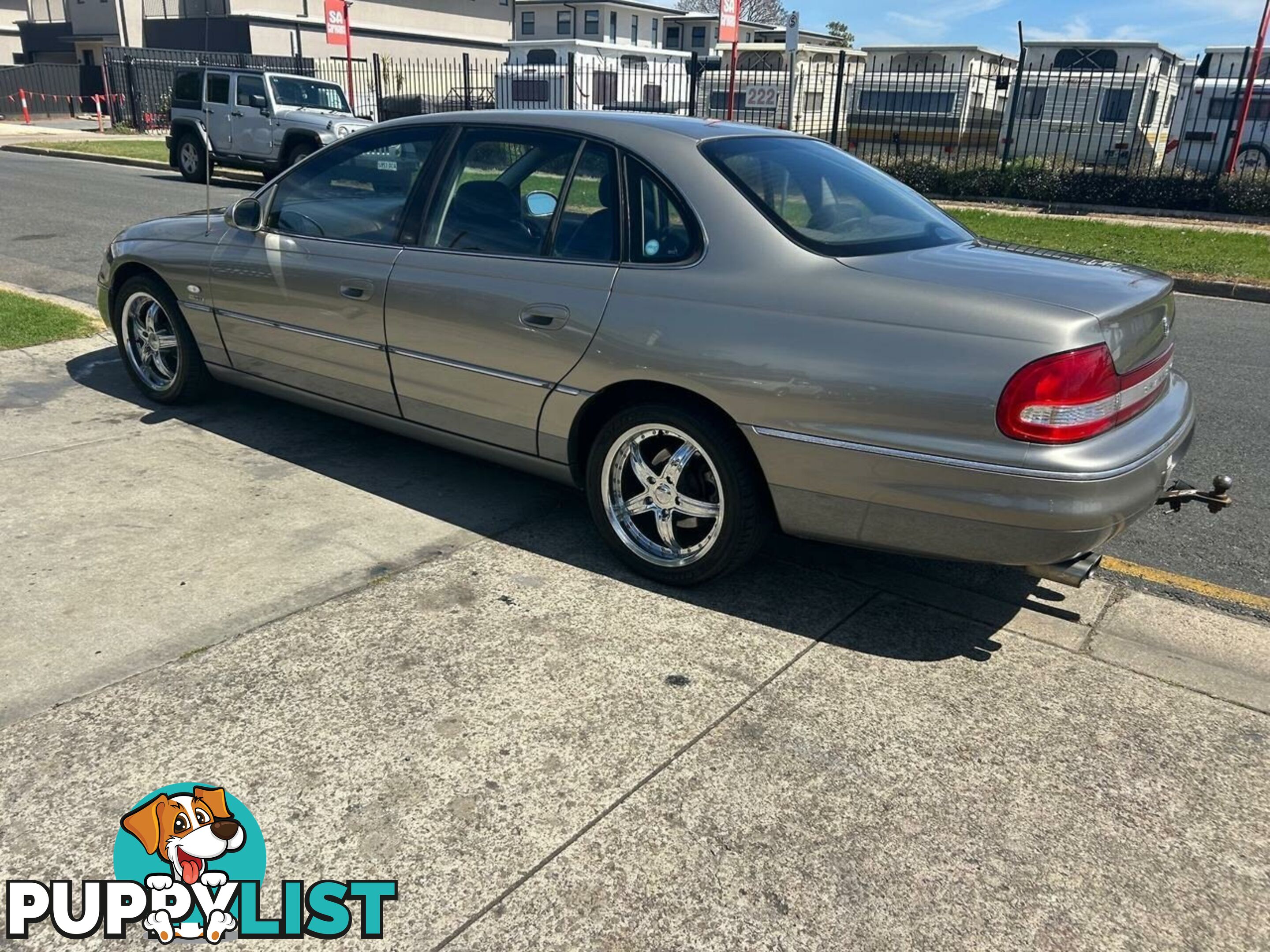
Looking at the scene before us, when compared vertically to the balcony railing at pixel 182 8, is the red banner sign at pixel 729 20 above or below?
below

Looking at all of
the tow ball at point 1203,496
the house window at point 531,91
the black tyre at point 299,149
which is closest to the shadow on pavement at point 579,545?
the tow ball at point 1203,496

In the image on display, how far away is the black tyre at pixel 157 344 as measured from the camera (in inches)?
207

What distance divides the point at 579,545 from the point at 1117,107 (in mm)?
19291

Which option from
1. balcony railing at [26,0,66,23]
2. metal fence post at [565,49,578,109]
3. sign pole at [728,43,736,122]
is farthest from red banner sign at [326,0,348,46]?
balcony railing at [26,0,66,23]

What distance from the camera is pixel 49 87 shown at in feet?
133

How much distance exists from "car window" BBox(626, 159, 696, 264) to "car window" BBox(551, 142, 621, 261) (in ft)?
0.23

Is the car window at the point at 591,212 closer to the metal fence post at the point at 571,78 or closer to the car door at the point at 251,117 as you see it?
the car door at the point at 251,117

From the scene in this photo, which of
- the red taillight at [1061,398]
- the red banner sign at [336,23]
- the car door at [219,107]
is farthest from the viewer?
the red banner sign at [336,23]

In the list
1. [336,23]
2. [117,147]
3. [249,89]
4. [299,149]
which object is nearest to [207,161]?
[299,149]

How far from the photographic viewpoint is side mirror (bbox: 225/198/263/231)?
188 inches

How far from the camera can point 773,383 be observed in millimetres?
3209

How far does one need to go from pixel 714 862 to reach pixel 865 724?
75cm

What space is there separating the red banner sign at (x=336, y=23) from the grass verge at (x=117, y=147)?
15.2ft

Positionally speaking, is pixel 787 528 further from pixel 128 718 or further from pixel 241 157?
pixel 241 157
